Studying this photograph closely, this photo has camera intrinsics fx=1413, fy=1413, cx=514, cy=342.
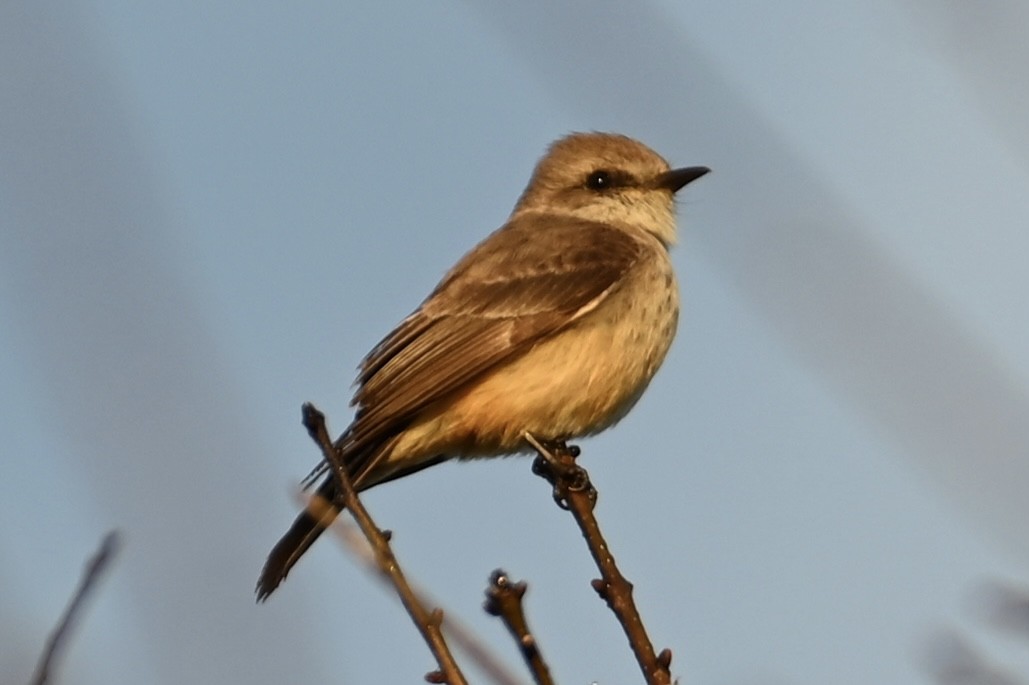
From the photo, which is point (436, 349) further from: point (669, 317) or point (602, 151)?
point (602, 151)

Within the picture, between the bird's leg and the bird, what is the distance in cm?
10

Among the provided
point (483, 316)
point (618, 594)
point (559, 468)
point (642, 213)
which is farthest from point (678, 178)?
point (618, 594)

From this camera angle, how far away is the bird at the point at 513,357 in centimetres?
559

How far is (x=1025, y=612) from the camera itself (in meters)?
2.72

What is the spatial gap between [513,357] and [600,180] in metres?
1.72

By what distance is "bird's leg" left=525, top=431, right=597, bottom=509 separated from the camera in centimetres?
480

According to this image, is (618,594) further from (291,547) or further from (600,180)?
(600,180)

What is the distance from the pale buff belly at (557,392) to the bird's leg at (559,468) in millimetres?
110

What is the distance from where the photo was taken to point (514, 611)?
2881 mm

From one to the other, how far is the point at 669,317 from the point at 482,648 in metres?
3.35

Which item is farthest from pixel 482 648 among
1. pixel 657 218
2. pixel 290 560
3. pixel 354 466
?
pixel 657 218

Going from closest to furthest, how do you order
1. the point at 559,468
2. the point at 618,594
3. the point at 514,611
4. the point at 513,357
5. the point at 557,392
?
the point at 514,611
the point at 618,594
the point at 559,468
the point at 557,392
the point at 513,357

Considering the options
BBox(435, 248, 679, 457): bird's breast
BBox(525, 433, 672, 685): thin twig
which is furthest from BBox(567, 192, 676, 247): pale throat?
BBox(525, 433, 672, 685): thin twig

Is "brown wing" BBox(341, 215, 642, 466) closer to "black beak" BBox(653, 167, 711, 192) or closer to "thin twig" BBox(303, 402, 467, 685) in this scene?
"black beak" BBox(653, 167, 711, 192)
